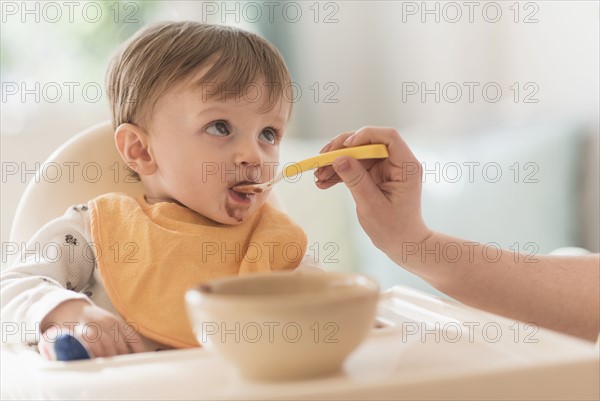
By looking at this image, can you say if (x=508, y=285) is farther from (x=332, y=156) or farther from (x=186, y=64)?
(x=186, y=64)

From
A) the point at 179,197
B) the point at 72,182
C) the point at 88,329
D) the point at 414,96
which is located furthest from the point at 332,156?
the point at 414,96

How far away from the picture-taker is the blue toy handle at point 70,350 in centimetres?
73

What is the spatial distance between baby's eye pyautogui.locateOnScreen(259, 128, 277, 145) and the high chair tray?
44 cm

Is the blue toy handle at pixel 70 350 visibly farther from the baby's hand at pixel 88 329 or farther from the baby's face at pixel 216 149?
the baby's face at pixel 216 149

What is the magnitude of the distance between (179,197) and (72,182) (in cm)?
26

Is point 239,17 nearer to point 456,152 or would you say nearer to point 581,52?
point 456,152

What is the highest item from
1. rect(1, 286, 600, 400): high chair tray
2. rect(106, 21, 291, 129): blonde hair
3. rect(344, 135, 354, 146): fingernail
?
rect(106, 21, 291, 129): blonde hair

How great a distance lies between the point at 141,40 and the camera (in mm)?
1195

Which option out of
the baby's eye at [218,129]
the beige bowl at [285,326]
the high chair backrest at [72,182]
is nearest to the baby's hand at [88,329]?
the beige bowl at [285,326]

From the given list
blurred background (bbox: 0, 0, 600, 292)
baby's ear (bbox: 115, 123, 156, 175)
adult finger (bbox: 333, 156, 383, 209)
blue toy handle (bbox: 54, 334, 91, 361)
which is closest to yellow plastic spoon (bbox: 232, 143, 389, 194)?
adult finger (bbox: 333, 156, 383, 209)

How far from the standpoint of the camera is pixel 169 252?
1024 millimetres

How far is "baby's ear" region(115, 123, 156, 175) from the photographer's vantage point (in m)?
1.18

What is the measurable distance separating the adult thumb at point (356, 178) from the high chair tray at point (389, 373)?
0.93ft

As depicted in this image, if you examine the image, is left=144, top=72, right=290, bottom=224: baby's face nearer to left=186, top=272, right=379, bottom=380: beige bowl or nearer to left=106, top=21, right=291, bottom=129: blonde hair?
left=106, top=21, right=291, bottom=129: blonde hair
